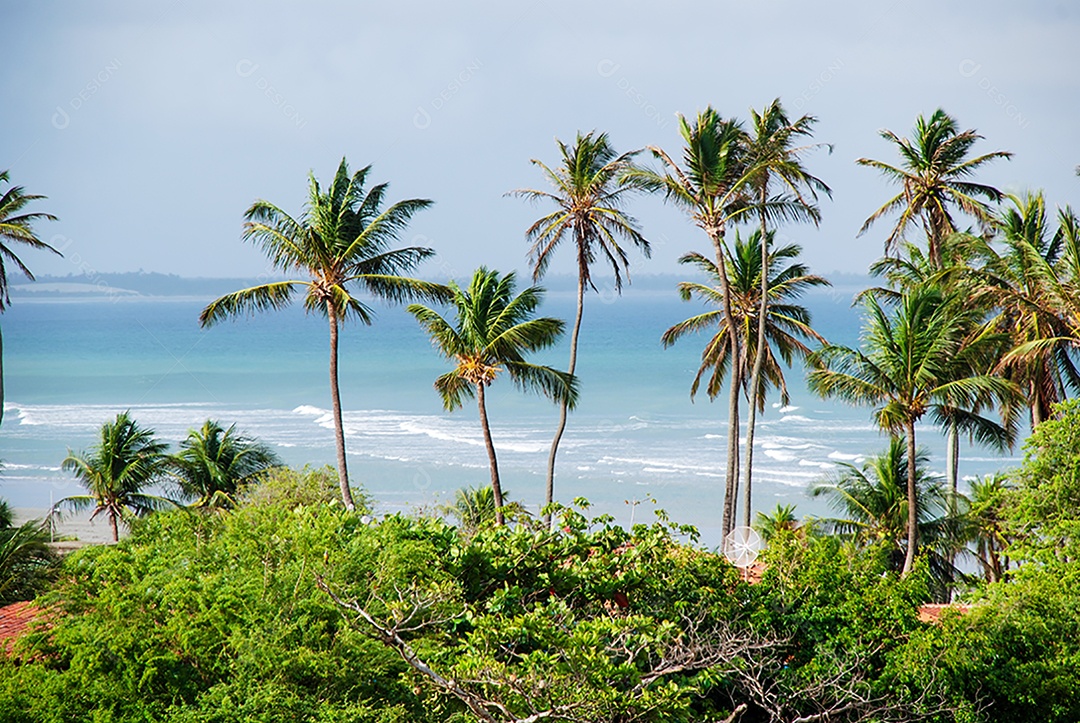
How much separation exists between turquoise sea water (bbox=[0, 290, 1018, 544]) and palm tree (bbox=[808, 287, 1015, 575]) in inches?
392

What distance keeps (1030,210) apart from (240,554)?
18.5m

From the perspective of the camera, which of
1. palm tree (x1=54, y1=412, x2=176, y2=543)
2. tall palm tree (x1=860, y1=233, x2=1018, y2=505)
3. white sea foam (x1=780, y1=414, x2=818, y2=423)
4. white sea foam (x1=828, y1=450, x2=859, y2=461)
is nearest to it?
tall palm tree (x1=860, y1=233, x2=1018, y2=505)

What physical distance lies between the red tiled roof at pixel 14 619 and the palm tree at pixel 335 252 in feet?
29.5

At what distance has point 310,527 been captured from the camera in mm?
12062

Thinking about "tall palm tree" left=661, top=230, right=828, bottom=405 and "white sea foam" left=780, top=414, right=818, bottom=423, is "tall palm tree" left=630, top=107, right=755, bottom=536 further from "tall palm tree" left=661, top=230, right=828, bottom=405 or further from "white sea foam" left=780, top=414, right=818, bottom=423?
"white sea foam" left=780, top=414, right=818, bottom=423

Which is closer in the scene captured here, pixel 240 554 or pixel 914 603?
pixel 240 554

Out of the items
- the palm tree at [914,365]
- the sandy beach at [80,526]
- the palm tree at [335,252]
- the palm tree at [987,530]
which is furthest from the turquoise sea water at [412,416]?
the palm tree at [335,252]

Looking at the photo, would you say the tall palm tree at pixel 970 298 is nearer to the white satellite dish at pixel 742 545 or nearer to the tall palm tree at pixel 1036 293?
the tall palm tree at pixel 1036 293

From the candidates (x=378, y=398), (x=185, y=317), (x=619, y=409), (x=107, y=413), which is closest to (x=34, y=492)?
(x=107, y=413)

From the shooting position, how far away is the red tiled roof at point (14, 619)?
11.9m

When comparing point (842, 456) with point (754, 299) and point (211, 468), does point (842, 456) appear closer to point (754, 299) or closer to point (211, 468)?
point (754, 299)

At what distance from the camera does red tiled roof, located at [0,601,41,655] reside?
11884 mm

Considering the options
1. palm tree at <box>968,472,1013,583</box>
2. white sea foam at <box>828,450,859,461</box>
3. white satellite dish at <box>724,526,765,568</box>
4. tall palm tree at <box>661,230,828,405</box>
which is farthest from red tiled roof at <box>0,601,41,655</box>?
white sea foam at <box>828,450,859,461</box>

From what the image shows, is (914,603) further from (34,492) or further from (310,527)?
(34,492)
